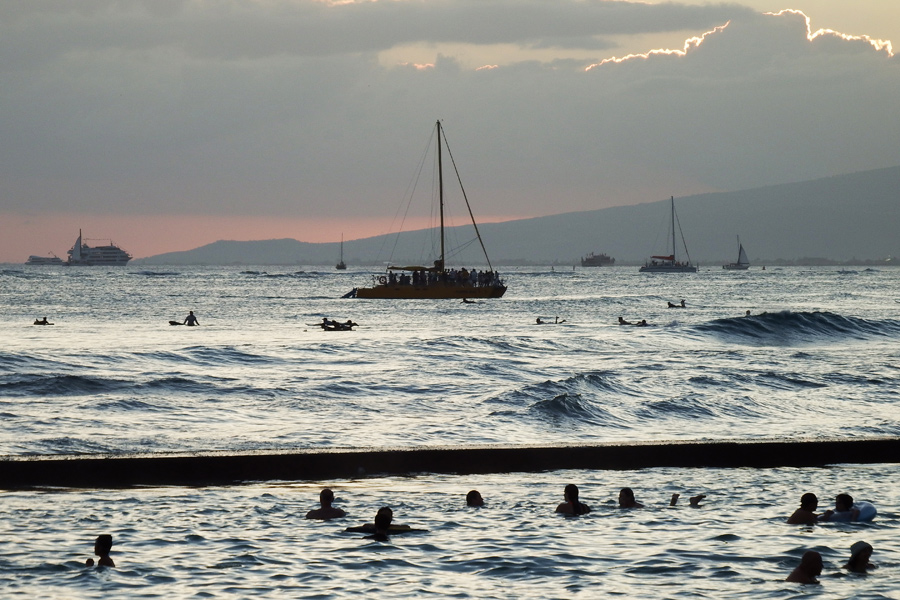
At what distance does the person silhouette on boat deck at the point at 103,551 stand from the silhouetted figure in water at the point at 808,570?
5.55 meters

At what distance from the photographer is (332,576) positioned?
8398mm

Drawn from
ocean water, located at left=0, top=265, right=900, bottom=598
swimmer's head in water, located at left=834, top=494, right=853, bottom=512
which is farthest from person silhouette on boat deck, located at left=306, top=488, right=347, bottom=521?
swimmer's head in water, located at left=834, top=494, right=853, bottom=512

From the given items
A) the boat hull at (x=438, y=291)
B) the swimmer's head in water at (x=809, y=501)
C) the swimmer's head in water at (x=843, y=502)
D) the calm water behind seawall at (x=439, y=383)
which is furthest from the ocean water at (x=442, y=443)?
the boat hull at (x=438, y=291)

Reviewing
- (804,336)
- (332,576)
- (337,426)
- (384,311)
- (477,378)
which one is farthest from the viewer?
(384,311)

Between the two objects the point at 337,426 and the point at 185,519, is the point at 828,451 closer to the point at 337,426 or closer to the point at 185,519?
the point at 185,519

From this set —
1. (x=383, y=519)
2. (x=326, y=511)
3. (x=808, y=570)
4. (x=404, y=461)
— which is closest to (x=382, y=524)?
(x=383, y=519)

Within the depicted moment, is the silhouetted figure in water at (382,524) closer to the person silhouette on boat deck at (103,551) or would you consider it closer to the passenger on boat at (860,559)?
the person silhouette on boat deck at (103,551)

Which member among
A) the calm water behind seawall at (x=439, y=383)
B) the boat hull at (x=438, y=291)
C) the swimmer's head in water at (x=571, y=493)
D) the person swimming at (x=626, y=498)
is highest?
the boat hull at (x=438, y=291)

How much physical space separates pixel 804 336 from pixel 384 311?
1240 inches

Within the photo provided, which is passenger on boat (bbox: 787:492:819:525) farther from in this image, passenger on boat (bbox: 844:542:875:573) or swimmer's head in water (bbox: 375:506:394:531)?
swimmer's head in water (bbox: 375:506:394:531)

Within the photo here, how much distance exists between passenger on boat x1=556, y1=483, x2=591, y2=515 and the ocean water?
16cm

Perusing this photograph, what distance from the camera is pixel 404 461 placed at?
38.7 feet

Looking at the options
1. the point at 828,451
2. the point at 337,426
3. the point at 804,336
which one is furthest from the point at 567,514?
the point at 804,336

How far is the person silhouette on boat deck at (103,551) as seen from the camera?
8.53 metres
